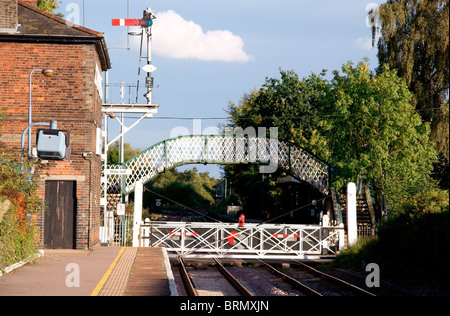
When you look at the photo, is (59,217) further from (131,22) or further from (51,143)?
(131,22)

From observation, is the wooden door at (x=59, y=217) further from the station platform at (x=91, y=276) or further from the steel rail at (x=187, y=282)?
the steel rail at (x=187, y=282)

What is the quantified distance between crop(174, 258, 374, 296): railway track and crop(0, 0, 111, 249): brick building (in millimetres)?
4226

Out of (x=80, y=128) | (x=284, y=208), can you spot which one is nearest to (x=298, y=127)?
(x=284, y=208)

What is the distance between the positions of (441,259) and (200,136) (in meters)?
19.3

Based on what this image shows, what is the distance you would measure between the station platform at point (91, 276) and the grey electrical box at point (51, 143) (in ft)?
9.98

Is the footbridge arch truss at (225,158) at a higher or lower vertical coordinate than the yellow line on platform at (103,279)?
higher

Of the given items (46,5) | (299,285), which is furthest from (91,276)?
(46,5)

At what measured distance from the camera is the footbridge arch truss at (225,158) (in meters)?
31.8

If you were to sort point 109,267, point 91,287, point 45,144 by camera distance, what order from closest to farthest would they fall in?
point 91,287, point 109,267, point 45,144

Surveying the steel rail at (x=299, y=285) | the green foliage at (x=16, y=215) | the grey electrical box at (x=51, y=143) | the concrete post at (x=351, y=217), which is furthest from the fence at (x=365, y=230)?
the green foliage at (x=16, y=215)

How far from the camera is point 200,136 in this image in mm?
32219

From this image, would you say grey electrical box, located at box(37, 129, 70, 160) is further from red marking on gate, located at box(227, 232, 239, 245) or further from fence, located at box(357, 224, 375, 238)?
fence, located at box(357, 224, 375, 238)
